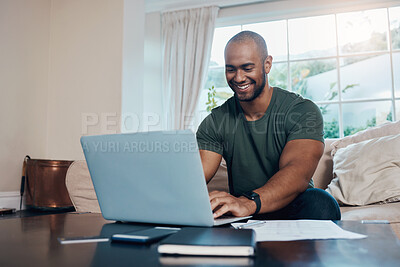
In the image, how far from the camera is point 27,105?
3084 mm

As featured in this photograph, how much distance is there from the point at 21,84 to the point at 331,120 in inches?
106

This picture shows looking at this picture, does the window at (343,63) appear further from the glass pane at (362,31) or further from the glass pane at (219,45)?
the glass pane at (219,45)

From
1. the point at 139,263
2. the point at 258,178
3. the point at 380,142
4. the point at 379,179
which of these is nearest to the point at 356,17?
the point at 380,142

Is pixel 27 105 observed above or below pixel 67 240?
above

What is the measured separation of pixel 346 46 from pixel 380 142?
60.7 inches

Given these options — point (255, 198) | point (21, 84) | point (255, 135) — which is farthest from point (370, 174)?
point (21, 84)

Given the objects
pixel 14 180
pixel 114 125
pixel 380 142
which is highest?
pixel 114 125

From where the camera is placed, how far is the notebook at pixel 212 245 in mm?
505

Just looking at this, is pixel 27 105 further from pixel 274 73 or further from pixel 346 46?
pixel 346 46

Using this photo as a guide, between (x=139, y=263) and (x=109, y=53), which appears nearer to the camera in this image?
(x=139, y=263)

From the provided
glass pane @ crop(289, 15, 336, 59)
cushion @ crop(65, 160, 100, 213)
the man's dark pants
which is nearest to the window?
glass pane @ crop(289, 15, 336, 59)

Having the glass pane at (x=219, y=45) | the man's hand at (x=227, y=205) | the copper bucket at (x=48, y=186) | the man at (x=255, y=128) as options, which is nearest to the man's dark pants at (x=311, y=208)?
the man at (x=255, y=128)

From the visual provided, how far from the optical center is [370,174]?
2064 millimetres

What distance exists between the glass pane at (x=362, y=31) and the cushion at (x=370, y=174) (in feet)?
4.84
